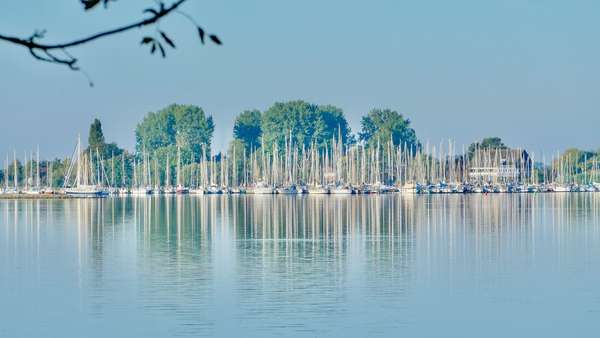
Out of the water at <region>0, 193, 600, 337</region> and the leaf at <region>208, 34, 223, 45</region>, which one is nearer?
the leaf at <region>208, 34, 223, 45</region>

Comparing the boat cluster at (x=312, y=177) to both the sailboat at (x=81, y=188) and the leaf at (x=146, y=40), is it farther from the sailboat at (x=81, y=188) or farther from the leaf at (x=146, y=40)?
the leaf at (x=146, y=40)

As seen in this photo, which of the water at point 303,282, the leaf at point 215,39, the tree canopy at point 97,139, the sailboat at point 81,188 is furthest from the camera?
the tree canopy at point 97,139

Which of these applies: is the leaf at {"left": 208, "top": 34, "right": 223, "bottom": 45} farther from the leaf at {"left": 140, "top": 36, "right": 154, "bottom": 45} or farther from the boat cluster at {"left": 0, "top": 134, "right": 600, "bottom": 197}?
the boat cluster at {"left": 0, "top": 134, "right": 600, "bottom": 197}

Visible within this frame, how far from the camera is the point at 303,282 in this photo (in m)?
37.6

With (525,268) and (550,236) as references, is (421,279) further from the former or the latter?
(550,236)

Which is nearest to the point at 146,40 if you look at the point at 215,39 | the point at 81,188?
the point at 215,39

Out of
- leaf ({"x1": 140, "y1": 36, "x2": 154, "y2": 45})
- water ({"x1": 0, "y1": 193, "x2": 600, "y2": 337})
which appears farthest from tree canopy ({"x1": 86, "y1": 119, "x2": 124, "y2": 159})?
leaf ({"x1": 140, "y1": 36, "x2": 154, "y2": 45})

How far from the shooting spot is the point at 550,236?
60.7 meters

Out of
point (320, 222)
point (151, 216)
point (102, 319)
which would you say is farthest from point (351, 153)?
point (102, 319)

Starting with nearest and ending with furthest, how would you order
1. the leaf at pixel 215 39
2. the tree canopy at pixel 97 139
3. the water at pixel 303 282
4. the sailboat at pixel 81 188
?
the leaf at pixel 215 39 → the water at pixel 303 282 → the sailboat at pixel 81 188 → the tree canopy at pixel 97 139

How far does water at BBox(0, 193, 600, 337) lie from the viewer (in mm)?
29359

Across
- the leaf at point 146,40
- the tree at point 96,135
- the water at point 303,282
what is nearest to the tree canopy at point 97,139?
the tree at point 96,135

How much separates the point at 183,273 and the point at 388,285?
26.6 feet

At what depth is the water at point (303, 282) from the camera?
96.3 ft
